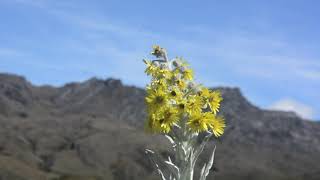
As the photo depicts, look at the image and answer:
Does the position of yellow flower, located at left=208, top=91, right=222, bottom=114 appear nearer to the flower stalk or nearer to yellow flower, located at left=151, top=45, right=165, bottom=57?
the flower stalk

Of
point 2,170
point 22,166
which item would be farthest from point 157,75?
point 22,166

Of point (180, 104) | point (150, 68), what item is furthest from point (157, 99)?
point (150, 68)

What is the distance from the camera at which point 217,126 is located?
10.1m

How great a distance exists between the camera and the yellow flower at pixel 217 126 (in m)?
10.1

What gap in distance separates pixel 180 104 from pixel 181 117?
0.24 metres

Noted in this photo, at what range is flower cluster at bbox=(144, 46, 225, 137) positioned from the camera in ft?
33.1

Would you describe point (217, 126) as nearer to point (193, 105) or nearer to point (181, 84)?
point (193, 105)

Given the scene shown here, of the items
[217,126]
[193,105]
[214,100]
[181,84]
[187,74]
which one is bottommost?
[217,126]

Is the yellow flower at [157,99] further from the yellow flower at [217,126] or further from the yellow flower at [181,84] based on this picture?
the yellow flower at [217,126]

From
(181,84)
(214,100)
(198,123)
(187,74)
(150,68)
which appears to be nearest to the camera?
(198,123)

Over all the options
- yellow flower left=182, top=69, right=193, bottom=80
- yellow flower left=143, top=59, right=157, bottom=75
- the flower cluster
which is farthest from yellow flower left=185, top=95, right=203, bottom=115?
yellow flower left=143, top=59, right=157, bottom=75

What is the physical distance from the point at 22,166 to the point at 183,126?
521ft

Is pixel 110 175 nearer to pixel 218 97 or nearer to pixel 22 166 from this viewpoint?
pixel 22 166

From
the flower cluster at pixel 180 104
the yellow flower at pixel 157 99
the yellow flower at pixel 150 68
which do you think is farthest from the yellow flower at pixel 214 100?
the yellow flower at pixel 150 68
